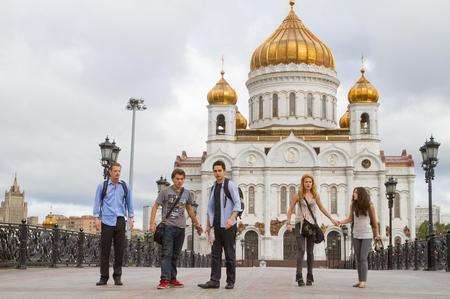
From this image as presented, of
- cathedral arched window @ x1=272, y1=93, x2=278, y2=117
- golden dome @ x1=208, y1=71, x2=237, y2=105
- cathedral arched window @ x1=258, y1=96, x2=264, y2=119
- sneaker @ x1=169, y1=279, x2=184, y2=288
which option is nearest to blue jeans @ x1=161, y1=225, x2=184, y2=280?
sneaker @ x1=169, y1=279, x2=184, y2=288

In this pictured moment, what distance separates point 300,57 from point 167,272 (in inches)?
2317

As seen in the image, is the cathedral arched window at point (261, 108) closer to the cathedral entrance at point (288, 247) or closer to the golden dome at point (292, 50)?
the golden dome at point (292, 50)

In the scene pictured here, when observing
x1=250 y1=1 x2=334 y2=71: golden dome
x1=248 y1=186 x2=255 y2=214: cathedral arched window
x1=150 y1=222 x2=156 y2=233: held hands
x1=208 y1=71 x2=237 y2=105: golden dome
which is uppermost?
x1=250 y1=1 x2=334 y2=71: golden dome

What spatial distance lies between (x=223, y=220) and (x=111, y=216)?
178 cm

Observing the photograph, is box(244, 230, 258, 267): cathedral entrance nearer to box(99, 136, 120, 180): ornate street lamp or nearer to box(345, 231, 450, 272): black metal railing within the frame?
box(345, 231, 450, 272): black metal railing

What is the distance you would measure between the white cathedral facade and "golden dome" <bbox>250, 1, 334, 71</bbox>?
0.31ft

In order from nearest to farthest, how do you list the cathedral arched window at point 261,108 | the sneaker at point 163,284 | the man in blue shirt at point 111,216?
the sneaker at point 163,284 < the man in blue shirt at point 111,216 < the cathedral arched window at point 261,108

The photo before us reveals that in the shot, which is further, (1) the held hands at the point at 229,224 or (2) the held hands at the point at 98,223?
(2) the held hands at the point at 98,223

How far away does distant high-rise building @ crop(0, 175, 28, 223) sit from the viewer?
582ft

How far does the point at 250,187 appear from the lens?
64625 mm

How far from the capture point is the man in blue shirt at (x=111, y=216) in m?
11.1

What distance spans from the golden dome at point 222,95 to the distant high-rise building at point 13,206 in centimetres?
12048

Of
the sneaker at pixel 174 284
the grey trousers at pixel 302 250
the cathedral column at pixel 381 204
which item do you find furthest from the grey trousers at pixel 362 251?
the cathedral column at pixel 381 204

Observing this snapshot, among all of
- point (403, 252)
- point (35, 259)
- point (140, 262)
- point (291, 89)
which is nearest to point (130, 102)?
point (140, 262)
